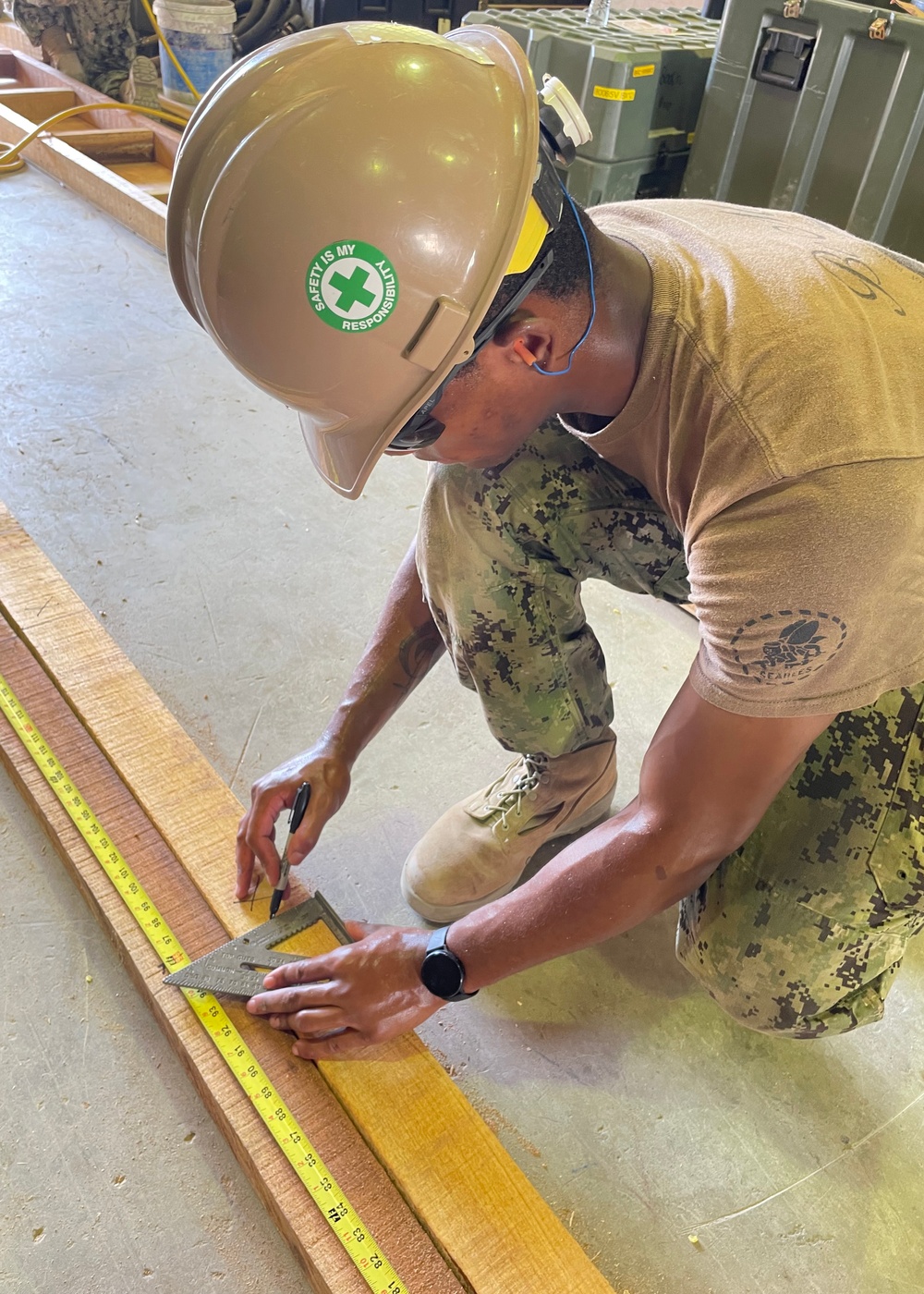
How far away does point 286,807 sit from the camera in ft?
5.60

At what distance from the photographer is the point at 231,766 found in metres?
2.16

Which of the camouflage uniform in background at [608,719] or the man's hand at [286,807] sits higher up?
the camouflage uniform in background at [608,719]

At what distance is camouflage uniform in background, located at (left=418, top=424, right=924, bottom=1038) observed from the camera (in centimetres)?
138

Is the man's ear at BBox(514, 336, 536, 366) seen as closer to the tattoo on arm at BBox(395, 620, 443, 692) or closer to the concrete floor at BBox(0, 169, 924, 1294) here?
the tattoo on arm at BBox(395, 620, 443, 692)

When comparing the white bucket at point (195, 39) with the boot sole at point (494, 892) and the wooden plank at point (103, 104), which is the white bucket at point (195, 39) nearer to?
the wooden plank at point (103, 104)

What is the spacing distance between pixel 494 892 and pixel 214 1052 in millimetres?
670

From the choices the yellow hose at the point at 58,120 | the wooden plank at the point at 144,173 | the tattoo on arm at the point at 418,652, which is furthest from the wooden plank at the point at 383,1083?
the yellow hose at the point at 58,120

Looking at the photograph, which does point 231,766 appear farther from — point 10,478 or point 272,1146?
point 10,478

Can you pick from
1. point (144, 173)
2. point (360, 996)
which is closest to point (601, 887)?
point (360, 996)

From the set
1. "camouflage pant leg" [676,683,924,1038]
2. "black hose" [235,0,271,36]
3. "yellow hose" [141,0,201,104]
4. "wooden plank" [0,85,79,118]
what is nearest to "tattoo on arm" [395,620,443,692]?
"camouflage pant leg" [676,683,924,1038]

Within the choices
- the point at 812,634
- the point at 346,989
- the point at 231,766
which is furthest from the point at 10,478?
the point at 812,634

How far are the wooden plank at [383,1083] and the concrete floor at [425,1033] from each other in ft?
0.20

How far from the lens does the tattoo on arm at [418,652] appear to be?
6.07 feet

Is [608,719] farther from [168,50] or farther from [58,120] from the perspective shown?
[58,120]
